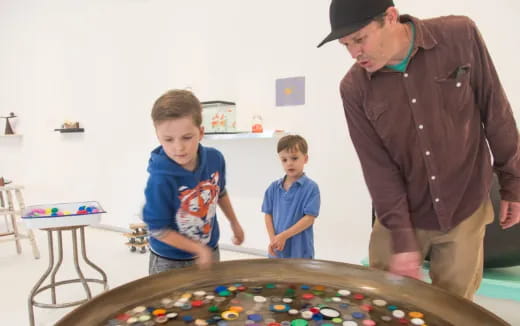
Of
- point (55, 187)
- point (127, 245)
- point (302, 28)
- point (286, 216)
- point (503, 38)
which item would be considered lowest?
point (127, 245)

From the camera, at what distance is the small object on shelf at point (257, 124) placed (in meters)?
2.83

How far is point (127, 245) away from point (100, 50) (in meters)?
1.97

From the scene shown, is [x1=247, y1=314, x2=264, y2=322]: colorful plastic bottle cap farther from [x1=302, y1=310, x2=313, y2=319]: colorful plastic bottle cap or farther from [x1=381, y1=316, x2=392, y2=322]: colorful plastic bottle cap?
[x1=381, y1=316, x2=392, y2=322]: colorful plastic bottle cap

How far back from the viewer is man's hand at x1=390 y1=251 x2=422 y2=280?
1053 mm

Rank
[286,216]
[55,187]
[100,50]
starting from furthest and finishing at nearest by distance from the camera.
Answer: [55,187] < [100,50] < [286,216]

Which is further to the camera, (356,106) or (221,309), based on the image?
(356,106)

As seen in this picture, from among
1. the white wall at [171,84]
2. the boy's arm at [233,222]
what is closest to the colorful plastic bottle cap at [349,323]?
the boy's arm at [233,222]

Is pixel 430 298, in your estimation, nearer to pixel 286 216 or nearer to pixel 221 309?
pixel 221 309

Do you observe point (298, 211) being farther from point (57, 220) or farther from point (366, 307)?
point (57, 220)

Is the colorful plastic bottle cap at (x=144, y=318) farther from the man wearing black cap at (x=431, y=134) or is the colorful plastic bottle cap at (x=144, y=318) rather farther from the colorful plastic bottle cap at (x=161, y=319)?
the man wearing black cap at (x=431, y=134)

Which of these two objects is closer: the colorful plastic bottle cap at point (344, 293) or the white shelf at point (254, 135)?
the colorful plastic bottle cap at point (344, 293)

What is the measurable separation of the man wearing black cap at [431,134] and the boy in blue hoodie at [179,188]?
497mm

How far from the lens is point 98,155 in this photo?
4.07 m

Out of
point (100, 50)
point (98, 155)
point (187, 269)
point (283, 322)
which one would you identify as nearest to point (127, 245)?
point (98, 155)
